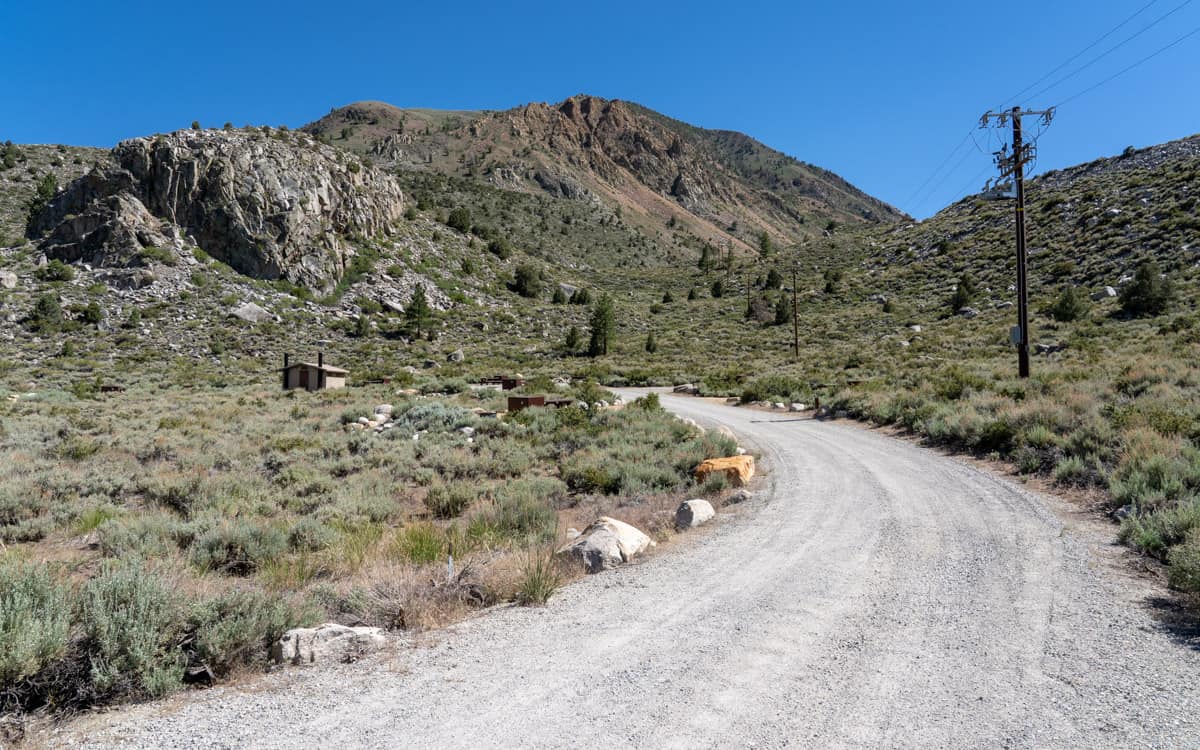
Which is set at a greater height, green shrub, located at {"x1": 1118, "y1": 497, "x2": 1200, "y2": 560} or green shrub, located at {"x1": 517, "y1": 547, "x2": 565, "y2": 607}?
green shrub, located at {"x1": 1118, "y1": 497, "x2": 1200, "y2": 560}

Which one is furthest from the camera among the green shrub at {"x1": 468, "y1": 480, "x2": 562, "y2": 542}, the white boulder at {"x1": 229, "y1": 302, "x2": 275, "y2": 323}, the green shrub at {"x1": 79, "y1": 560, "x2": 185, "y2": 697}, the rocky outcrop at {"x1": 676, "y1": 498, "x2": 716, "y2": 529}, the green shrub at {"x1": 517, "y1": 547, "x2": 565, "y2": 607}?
the white boulder at {"x1": 229, "y1": 302, "x2": 275, "y2": 323}

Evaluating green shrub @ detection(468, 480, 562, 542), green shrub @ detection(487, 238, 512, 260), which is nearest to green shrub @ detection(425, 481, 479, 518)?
green shrub @ detection(468, 480, 562, 542)

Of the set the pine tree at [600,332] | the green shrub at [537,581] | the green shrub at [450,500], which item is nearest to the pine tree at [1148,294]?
the pine tree at [600,332]

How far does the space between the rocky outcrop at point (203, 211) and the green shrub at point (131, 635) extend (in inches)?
2213

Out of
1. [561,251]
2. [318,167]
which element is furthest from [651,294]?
[318,167]

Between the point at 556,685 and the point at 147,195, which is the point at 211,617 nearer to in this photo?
the point at 556,685

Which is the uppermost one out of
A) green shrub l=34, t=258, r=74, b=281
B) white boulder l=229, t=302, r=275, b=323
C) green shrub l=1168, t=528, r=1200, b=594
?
green shrub l=34, t=258, r=74, b=281

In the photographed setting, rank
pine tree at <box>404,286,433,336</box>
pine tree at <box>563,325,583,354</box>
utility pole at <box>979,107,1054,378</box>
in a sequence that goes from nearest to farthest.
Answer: utility pole at <box>979,107,1054,378</box>
pine tree at <box>563,325,583,354</box>
pine tree at <box>404,286,433,336</box>

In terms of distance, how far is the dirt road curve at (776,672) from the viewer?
10.9 ft

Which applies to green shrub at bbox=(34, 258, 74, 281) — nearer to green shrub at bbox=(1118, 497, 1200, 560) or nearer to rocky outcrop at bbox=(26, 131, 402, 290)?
rocky outcrop at bbox=(26, 131, 402, 290)

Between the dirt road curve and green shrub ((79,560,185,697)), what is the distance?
0.24m

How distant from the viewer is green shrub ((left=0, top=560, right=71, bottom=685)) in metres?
3.47

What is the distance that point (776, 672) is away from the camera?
401cm

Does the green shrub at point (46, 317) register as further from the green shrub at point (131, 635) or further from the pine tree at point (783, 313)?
the pine tree at point (783, 313)
